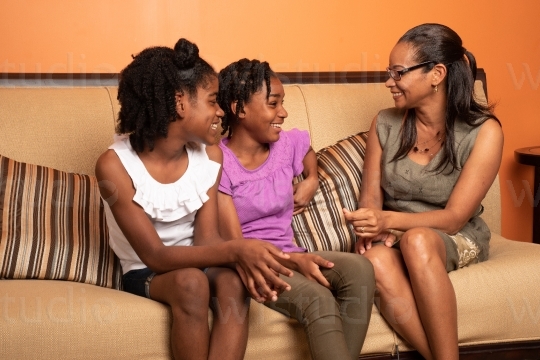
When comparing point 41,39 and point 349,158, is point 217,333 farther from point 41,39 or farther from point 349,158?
point 41,39

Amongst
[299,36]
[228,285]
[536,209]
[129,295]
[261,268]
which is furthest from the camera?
[536,209]

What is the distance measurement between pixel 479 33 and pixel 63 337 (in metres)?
2.12

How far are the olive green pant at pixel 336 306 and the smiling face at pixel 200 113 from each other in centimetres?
43

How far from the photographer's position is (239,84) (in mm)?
2277

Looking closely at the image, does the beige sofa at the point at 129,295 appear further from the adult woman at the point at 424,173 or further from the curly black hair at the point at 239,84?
the curly black hair at the point at 239,84

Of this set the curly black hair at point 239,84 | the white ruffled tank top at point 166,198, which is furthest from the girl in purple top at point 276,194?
the white ruffled tank top at point 166,198

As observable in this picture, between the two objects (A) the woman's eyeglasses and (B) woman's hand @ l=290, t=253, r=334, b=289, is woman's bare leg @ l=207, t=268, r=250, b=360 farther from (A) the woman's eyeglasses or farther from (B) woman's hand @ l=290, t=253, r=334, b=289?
(A) the woman's eyeglasses

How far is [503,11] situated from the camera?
10.6ft

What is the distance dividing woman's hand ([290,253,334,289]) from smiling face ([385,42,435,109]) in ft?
2.03

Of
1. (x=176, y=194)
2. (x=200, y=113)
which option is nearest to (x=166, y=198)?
(x=176, y=194)

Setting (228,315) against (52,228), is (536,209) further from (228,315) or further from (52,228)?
(52,228)

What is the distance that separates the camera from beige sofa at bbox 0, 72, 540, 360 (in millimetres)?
1866

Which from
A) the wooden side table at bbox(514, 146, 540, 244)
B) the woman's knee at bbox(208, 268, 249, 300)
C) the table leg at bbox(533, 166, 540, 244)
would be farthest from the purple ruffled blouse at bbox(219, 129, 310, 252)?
the table leg at bbox(533, 166, 540, 244)

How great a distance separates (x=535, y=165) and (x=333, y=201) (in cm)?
98
